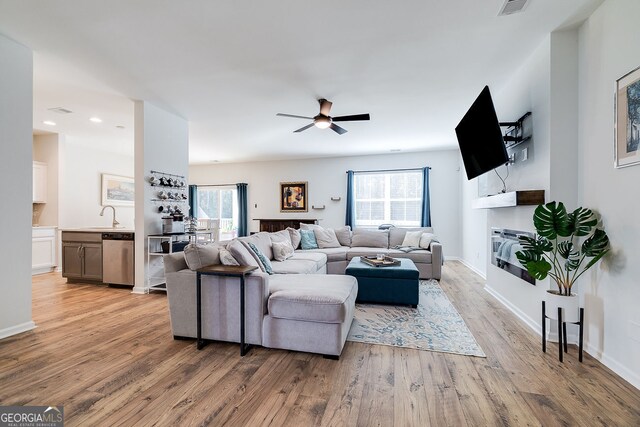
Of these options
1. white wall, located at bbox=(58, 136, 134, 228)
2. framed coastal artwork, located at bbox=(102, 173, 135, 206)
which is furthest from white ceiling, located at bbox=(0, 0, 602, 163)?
framed coastal artwork, located at bbox=(102, 173, 135, 206)

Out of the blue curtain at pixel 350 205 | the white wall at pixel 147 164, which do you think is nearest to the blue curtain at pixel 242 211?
the blue curtain at pixel 350 205

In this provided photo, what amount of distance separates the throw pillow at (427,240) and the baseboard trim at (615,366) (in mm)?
2921

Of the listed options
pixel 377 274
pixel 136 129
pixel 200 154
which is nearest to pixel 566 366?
pixel 377 274

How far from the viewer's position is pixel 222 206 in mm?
9062

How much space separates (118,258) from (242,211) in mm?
4226

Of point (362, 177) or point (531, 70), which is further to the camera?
point (362, 177)

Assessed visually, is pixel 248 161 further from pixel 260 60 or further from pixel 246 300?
pixel 246 300

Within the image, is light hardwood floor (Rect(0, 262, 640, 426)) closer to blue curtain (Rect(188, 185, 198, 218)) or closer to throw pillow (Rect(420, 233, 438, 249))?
throw pillow (Rect(420, 233, 438, 249))

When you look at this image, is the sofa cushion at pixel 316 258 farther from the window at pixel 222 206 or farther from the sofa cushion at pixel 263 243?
the window at pixel 222 206

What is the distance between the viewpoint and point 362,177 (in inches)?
302

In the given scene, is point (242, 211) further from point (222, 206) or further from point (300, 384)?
point (300, 384)

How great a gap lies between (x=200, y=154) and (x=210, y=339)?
20.0 ft

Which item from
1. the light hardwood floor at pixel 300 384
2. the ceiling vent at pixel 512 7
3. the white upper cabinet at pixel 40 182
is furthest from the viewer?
the white upper cabinet at pixel 40 182

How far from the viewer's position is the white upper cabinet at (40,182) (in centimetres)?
570
